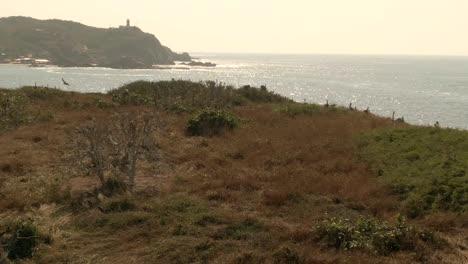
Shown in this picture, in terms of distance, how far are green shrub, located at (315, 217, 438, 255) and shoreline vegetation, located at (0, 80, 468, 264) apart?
3 cm

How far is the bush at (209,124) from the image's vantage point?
22.8 meters

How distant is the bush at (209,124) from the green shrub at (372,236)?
1341cm

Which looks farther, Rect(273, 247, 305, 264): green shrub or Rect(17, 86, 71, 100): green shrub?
Rect(17, 86, 71, 100): green shrub

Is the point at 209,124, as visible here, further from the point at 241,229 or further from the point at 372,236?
the point at 372,236

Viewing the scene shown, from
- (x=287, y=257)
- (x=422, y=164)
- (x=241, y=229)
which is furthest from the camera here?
(x=422, y=164)

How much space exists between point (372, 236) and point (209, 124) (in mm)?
14785

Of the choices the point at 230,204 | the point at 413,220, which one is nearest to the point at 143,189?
the point at 230,204

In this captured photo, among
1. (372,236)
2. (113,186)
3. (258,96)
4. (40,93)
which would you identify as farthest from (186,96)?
(372,236)

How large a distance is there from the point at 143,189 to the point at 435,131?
12.6 metres

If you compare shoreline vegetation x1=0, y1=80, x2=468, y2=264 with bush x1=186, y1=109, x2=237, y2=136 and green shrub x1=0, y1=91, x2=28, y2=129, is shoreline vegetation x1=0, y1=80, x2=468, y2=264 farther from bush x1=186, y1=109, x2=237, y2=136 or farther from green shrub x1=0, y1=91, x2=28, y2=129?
green shrub x1=0, y1=91, x2=28, y2=129

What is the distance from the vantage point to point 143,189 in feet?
43.6

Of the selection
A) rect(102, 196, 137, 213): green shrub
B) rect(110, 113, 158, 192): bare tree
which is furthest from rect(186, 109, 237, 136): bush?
rect(102, 196, 137, 213): green shrub

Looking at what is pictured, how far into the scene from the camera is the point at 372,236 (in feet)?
30.3

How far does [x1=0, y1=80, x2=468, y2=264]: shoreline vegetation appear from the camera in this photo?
358 inches
